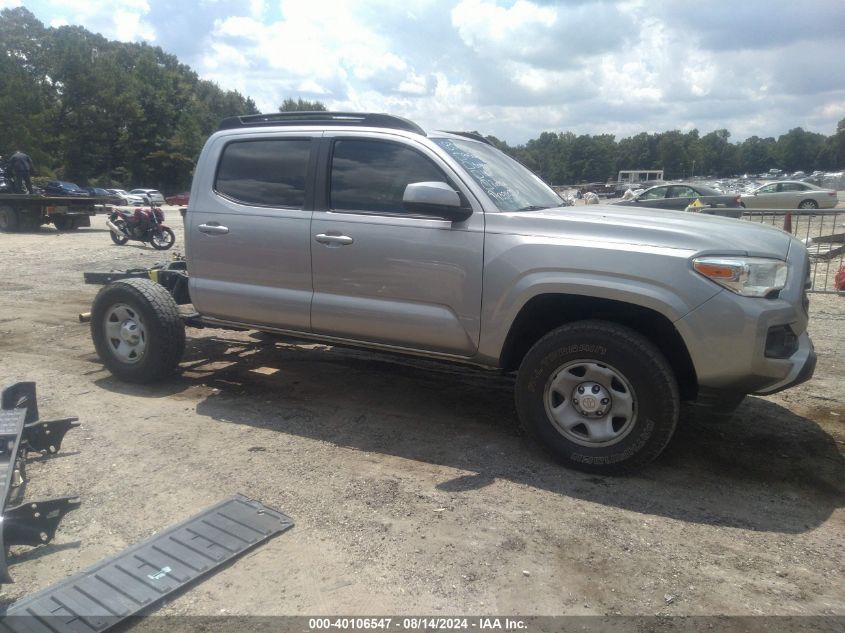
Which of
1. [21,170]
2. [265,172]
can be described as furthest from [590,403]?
[21,170]

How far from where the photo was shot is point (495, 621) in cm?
262

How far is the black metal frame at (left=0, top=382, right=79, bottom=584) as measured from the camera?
2.90 meters

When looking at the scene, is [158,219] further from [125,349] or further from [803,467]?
[803,467]

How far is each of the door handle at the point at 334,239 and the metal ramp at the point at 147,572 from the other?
1.75 m

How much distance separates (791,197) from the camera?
26562mm

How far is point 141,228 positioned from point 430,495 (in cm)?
1420

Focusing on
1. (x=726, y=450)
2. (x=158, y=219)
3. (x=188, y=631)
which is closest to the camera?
(x=188, y=631)

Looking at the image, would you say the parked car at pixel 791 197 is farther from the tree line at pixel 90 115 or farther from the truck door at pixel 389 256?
the tree line at pixel 90 115

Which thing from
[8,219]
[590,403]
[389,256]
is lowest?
[590,403]

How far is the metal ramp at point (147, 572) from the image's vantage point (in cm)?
261

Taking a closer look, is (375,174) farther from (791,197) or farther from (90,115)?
(90,115)

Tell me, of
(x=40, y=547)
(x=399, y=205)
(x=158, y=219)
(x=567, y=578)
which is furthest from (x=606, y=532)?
(x=158, y=219)

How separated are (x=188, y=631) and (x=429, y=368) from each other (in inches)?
136

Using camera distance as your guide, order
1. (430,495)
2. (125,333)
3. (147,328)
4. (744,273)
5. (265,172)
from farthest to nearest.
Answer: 1. (125,333)
2. (147,328)
3. (265,172)
4. (430,495)
5. (744,273)
